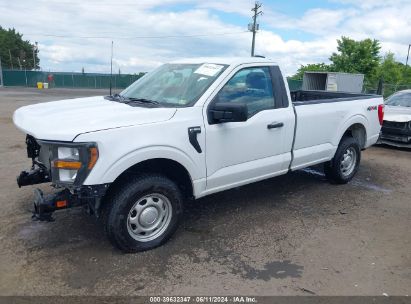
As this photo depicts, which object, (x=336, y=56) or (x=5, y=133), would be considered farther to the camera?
(x=336, y=56)

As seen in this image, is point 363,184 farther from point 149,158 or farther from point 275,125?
point 149,158

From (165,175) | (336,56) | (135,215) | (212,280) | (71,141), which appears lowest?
(212,280)

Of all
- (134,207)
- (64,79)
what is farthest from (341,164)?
(64,79)

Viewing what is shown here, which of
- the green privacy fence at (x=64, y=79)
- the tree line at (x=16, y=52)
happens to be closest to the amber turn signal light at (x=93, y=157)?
the green privacy fence at (x=64, y=79)

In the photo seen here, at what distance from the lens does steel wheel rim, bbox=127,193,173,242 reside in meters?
3.78

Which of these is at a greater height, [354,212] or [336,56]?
[336,56]

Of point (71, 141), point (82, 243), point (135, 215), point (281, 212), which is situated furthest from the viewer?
point (281, 212)

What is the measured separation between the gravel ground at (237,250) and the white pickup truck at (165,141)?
376mm

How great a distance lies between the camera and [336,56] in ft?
123

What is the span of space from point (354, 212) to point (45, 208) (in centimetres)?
369

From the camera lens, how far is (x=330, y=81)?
20.2m

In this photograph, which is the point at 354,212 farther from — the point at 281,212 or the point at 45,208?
the point at 45,208

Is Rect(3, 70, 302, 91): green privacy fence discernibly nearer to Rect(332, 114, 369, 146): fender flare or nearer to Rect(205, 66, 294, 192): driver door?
Rect(332, 114, 369, 146): fender flare

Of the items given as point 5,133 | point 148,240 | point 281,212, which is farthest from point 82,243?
point 5,133
